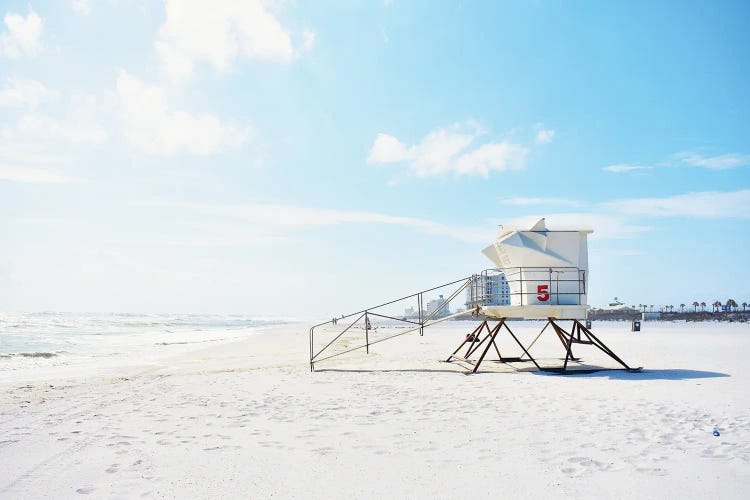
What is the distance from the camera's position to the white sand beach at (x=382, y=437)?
6613 mm

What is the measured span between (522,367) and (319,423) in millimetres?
10519

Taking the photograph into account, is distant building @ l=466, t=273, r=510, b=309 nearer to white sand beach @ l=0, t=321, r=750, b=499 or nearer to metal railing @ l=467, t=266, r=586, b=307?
metal railing @ l=467, t=266, r=586, b=307

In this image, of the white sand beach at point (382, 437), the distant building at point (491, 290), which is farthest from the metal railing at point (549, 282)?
the white sand beach at point (382, 437)

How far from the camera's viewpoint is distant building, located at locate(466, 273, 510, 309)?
17516 millimetres

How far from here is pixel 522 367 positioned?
59.6ft

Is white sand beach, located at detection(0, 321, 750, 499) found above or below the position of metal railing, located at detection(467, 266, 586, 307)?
below

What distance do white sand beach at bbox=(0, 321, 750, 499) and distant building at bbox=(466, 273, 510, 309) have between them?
2993 millimetres

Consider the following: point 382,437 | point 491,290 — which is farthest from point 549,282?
point 382,437

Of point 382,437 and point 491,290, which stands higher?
point 491,290

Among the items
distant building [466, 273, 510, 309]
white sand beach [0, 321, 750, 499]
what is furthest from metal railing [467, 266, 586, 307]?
white sand beach [0, 321, 750, 499]

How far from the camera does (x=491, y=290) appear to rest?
702 inches

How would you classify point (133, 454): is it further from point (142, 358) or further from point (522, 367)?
point (142, 358)

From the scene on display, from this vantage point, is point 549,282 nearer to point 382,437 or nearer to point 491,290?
point 491,290

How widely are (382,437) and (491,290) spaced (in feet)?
32.9
